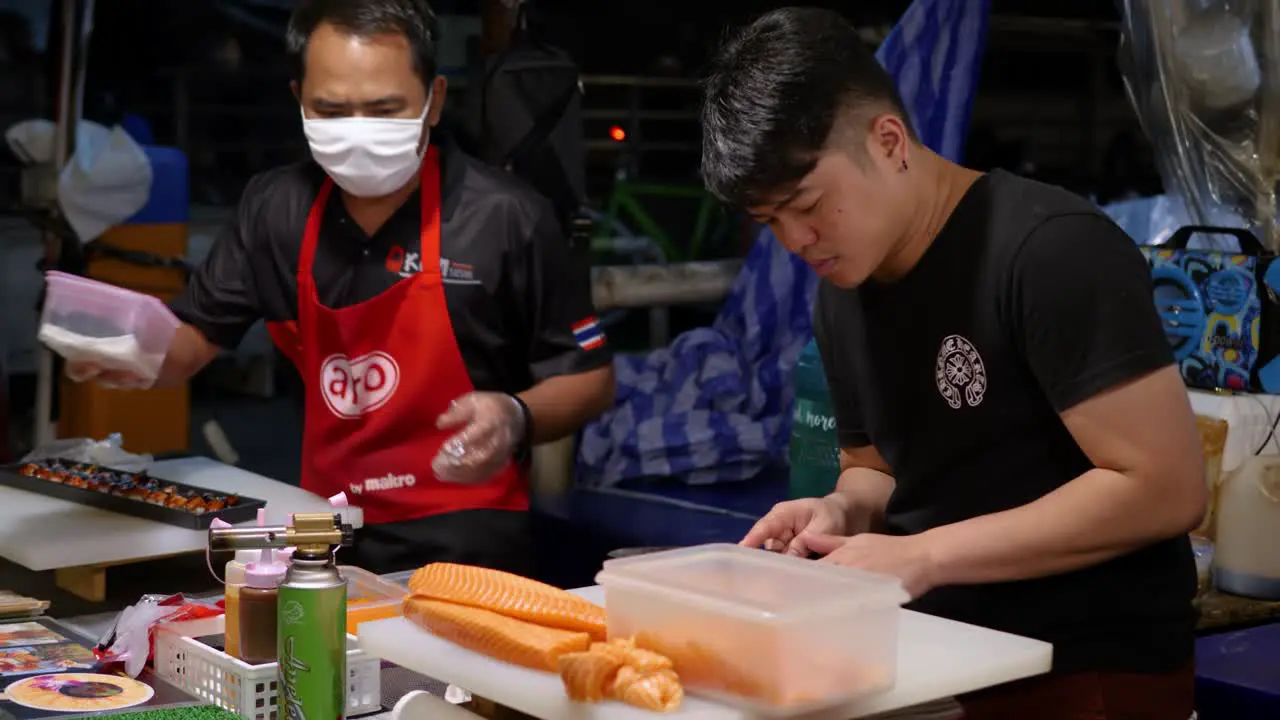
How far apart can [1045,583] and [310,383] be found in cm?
164

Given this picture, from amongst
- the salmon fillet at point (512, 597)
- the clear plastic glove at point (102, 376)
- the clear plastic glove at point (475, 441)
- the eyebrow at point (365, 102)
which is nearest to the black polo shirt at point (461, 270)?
the eyebrow at point (365, 102)

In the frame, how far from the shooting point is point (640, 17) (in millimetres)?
11414

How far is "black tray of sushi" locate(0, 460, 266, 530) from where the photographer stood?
250 cm

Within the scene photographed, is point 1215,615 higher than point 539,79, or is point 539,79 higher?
point 539,79

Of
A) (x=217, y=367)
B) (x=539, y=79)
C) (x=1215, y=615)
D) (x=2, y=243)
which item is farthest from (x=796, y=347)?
(x=217, y=367)

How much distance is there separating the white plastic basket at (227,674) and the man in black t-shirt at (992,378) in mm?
527

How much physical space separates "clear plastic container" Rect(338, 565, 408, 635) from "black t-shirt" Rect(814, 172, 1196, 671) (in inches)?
28.1

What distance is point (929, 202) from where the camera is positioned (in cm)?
186

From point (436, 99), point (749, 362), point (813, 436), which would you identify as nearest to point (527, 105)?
point (436, 99)

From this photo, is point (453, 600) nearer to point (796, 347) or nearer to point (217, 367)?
point (796, 347)

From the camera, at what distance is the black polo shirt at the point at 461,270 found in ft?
9.35

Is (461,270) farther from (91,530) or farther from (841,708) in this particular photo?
(841,708)

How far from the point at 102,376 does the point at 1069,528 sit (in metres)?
1.74

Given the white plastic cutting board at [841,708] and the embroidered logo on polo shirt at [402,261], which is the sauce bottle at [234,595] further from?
the embroidered logo on polo shirt at [402,261]
